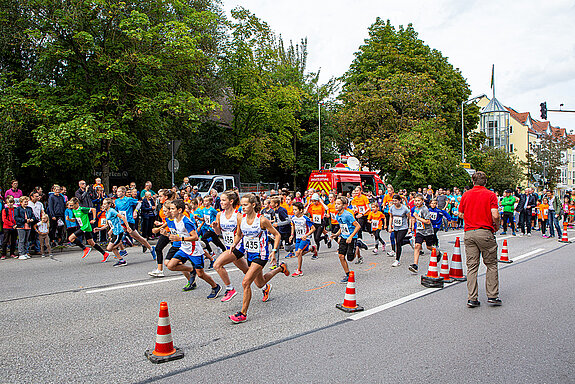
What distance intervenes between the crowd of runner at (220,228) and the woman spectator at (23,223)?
22 mm

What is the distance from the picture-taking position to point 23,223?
37.2 ft

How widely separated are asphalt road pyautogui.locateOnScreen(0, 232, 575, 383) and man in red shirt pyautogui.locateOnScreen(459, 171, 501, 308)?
0.88 feet

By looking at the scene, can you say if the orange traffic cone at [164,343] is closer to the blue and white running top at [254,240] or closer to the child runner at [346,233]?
the blue and white running top at [254,240]

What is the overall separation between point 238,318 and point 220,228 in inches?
63.1

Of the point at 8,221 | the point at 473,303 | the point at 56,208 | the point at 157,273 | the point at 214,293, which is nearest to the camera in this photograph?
the point at 473,303

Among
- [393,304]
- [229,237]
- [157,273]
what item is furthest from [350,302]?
[157,273]

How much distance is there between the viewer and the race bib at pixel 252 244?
6.02m

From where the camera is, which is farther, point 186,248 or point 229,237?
point 186,248

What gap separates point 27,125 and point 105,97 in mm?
3392

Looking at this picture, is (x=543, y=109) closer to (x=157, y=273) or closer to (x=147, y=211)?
(x=147, y=211)

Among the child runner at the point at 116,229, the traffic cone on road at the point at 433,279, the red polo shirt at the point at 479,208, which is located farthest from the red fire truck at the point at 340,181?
the red polo shirt at the point at 479,208

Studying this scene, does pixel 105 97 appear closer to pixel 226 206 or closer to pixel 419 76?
pixel 226 206

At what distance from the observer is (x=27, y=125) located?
16781 mm

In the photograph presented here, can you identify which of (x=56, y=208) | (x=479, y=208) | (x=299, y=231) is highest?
(x=479, y=208)
